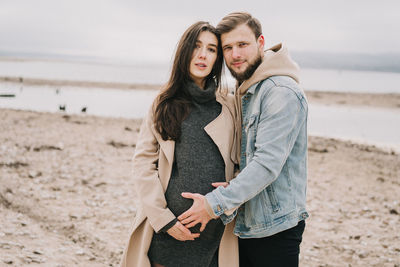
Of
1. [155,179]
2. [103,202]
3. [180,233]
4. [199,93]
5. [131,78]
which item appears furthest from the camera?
[131,78]

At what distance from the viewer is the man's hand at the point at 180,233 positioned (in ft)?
8.27

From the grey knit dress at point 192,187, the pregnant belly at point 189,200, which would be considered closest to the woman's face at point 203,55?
the grey knit dress at point 192,187

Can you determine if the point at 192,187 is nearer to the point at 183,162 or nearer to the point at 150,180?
the point at 183,162

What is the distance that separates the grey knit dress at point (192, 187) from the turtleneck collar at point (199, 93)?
0.51 ft

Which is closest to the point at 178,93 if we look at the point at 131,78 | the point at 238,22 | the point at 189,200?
the point at 238,22

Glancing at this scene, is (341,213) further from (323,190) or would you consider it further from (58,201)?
(58,201)

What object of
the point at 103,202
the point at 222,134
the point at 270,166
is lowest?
the point at 103,202

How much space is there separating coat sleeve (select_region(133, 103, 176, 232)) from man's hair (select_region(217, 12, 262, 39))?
0.87 metres

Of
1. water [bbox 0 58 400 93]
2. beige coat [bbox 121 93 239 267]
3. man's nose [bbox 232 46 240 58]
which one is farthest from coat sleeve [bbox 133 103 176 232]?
water [bbox 0 58 400 93]

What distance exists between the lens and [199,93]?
9.05 feet

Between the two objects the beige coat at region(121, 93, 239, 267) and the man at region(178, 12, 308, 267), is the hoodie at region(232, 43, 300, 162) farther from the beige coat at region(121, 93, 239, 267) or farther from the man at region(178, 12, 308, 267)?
the beige coat at region(121, 93, 239, 267)

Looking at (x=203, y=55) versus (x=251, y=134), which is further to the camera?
(x=203, y=55)

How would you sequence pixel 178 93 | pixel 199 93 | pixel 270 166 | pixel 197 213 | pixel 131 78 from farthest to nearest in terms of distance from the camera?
pixel 131 78 < pixel 178 93 < pixel 199 93 < pixel 197 213 < pixel 270 166

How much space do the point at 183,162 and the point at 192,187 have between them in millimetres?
199
